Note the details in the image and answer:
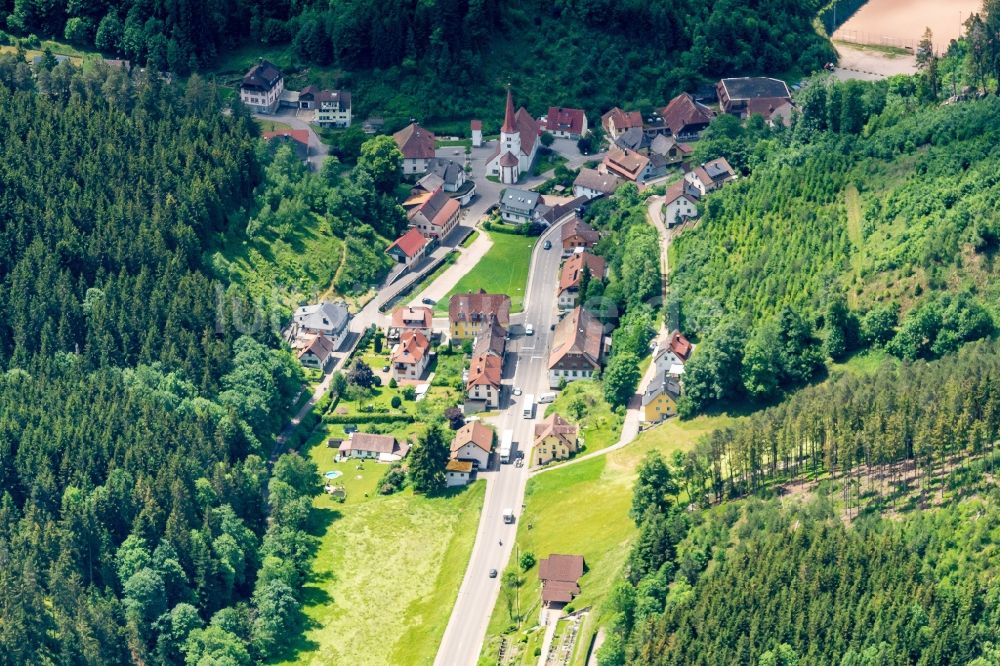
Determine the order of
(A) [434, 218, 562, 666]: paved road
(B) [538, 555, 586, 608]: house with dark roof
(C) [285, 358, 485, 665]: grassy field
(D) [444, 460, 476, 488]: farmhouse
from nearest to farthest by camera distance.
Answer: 1. (A) [434, 218, 562, 666]: paved road
2. (B) [538, 555, 586, 608]: house with dark roof
3. (C) [285, 358, 485, 665]: grassy field
4. (D) [444, 460, 476, 488]: farmhouse

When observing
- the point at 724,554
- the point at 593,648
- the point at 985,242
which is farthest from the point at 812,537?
the point at 985,242

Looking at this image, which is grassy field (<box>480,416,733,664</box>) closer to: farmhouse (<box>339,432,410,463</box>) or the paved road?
the paved road

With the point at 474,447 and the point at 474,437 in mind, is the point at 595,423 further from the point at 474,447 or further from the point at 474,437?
the point at 474,447

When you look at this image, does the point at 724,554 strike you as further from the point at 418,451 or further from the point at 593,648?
the point at 418,451

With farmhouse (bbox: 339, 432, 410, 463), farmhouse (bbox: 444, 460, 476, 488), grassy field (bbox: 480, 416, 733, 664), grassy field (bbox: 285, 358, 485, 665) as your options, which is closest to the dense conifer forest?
grassy field (bbox: 285, 358, 485, 665)

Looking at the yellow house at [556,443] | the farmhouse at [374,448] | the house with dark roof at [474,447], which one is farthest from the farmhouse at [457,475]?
the yellow house at [556,443]

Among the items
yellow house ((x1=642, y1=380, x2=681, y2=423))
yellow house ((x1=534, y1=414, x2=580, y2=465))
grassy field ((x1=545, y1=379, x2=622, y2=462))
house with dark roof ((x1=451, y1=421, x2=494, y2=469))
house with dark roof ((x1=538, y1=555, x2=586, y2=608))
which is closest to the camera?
house with dark roof ((x1=538, y1=555, x2=586, y2=608))
